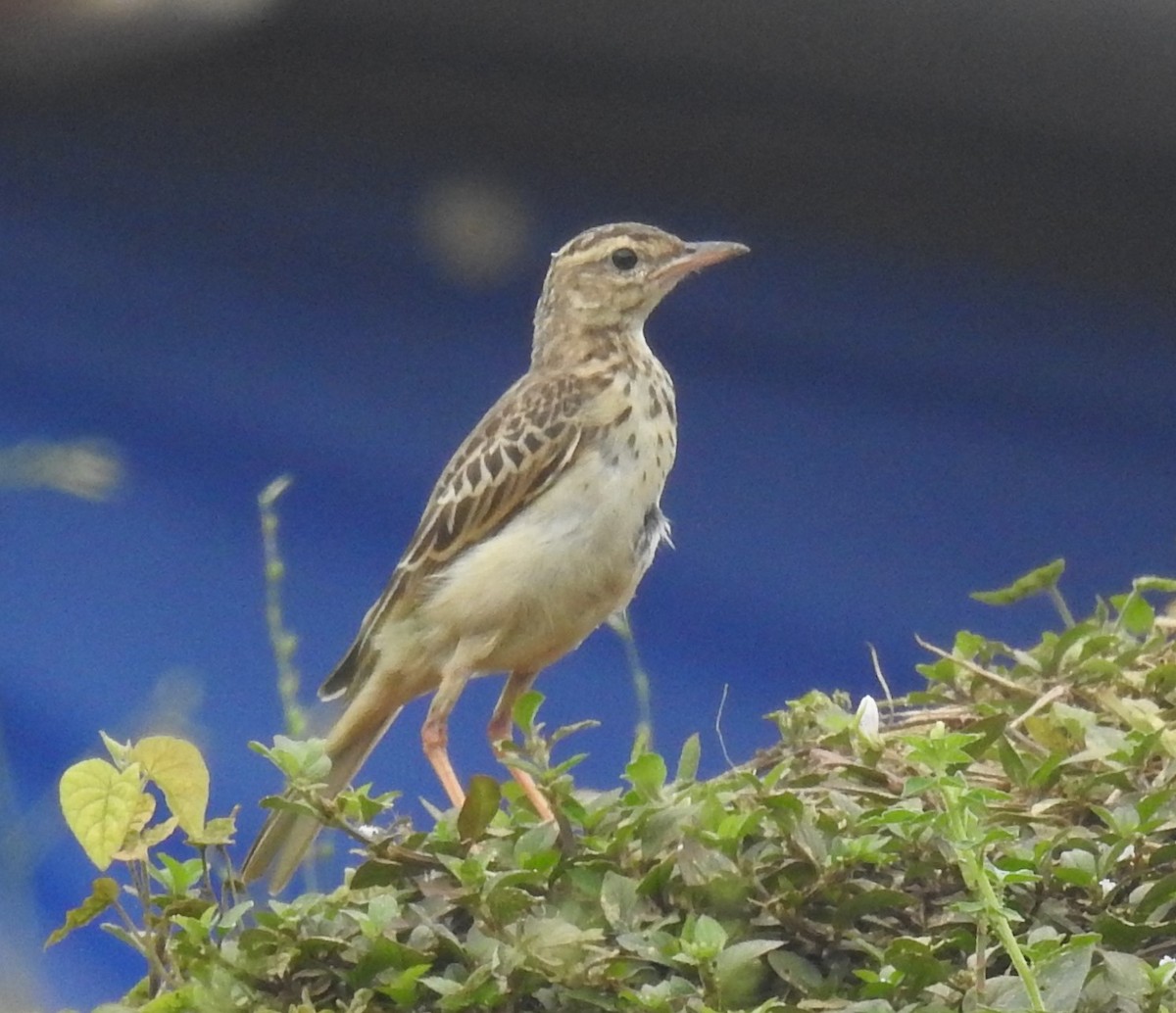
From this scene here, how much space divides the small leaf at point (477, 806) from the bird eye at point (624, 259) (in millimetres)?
2226

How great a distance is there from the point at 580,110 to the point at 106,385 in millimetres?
1334

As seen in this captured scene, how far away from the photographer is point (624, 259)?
409 centimetres

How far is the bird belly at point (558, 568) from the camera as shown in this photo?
3465 mm

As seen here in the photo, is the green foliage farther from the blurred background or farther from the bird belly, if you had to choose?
the blurred background

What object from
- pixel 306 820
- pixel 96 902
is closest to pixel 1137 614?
pixel 306 820

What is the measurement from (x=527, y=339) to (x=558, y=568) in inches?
67.2

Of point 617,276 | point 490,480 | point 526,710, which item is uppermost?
point 617,276

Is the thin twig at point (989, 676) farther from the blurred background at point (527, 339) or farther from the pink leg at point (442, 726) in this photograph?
the blurred background at point (527, 339)

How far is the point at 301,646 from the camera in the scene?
4816 millimetres

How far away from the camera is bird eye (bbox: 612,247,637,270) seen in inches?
161

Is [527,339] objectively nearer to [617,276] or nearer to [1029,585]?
[617,276]

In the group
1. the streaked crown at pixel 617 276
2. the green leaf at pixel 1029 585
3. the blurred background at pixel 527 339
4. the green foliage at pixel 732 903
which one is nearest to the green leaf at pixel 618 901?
the green foliage at pixel 732 903

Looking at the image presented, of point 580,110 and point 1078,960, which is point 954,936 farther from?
point 580,110

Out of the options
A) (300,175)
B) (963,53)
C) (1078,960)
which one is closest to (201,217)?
(300,175)
